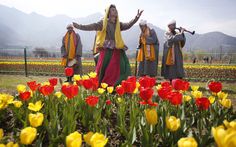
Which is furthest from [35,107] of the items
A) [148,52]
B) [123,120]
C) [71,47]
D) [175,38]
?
[71,47]

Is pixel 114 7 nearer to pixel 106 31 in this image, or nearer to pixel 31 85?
pixel 106 31

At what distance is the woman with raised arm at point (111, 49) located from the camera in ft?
20.8

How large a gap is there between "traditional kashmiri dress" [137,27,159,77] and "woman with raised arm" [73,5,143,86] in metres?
2.33

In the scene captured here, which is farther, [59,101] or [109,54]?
[109,54]

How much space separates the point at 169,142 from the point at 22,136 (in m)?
1.34

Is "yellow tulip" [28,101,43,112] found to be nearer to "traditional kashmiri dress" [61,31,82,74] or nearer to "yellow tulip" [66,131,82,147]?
"yellow tulip" [66,131,82,147]

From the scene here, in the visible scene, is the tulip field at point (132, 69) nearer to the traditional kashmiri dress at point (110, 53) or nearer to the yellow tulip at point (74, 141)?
the traditional kashmiri dress at point (110, 53)

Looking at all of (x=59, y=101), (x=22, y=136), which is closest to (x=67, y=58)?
(x=59, y=101)

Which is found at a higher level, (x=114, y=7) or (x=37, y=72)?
(x=114, y=7)

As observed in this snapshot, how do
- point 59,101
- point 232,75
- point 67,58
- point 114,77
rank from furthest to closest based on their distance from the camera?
point 232,75
point 67,58
point 114,77
point 59,101

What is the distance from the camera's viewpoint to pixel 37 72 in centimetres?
1520

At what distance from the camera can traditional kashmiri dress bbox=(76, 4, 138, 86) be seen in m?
6.32

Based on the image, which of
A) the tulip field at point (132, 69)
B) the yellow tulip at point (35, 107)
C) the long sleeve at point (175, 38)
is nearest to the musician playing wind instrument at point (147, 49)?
the long sleeve at point (175, 38)

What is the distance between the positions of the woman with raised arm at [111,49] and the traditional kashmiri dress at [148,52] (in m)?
2.33
